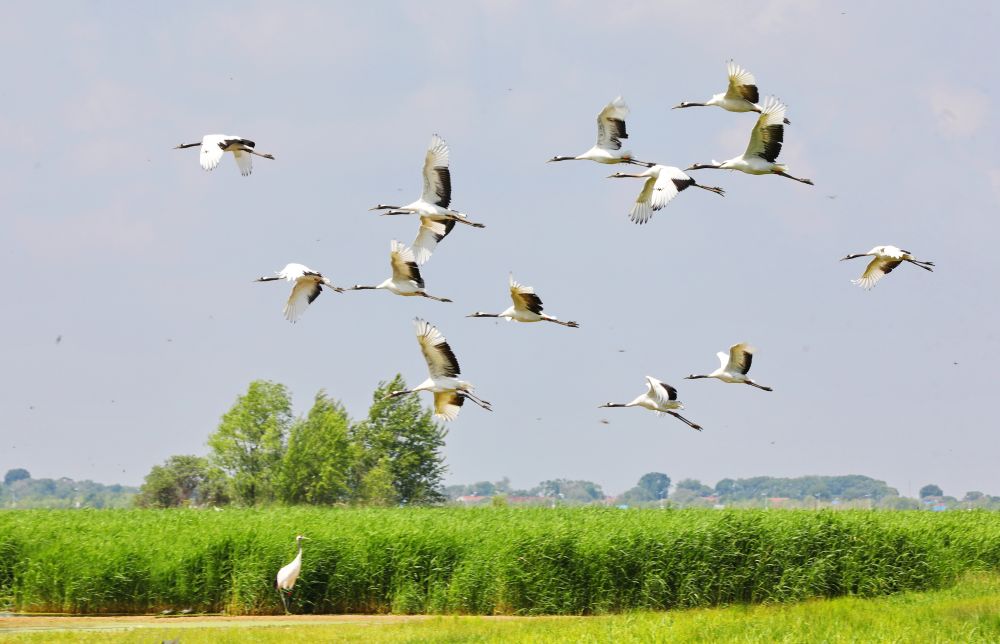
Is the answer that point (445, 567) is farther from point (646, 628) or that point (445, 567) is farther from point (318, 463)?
point (318, 463)

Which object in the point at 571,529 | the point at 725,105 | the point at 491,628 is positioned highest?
the point at 725,105

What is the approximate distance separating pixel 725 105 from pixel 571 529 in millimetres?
7476

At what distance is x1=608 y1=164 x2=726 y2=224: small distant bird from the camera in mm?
18062

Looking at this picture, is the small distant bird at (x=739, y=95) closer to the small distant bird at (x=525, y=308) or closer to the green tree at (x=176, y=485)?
the small distant bird at (x=525, y=308)

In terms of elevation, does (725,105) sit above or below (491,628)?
above

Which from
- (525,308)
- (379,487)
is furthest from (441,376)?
(379,487)

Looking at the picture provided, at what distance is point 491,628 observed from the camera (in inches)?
741

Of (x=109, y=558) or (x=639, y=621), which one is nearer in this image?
(x=639, y=621)

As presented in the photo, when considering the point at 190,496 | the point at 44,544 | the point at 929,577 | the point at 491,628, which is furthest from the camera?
the point at 190,496

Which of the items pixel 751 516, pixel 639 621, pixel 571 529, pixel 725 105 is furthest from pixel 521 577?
pixel 725 105

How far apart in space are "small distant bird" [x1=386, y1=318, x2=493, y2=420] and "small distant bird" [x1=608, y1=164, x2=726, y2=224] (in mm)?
3314

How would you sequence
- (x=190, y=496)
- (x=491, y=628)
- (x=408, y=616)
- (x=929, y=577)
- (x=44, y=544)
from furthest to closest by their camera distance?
1. (x=190, y=496)
2. (x=929, y=577)
3. (x=44, y=544)
4. (x=408, y=616)
5. (x=491, y=628)

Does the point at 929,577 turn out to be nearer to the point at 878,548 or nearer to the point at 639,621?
the point at 878,548

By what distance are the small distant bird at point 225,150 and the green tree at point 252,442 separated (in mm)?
45469
